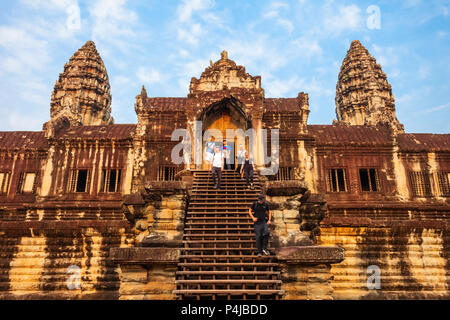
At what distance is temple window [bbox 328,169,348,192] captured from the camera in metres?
18.8

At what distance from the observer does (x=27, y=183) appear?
63.2 feet

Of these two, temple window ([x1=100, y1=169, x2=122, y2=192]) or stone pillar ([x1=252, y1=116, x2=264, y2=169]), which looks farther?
temple window ([x1=100, y1=169, x2=122, y2=192])

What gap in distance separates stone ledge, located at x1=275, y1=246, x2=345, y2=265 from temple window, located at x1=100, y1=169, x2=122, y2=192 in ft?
44.4

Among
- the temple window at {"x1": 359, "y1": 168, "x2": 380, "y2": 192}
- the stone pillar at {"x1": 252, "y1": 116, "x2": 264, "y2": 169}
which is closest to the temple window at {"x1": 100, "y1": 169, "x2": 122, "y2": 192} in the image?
the stone pillar at {"x1": 252, "y1": 116, "x2": 264, "y2": 169}

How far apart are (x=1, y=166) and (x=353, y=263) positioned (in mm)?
19309

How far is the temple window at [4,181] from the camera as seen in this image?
19281mm

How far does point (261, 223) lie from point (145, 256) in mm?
2609

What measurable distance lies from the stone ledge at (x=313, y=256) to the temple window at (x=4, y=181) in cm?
1801

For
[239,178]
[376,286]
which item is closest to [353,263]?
[376,286]

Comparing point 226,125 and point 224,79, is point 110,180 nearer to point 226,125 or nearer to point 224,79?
point 226,125

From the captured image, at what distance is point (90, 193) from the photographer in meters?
18.8

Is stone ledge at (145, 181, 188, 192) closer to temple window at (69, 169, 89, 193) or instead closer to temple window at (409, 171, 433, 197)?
temple window at (69, 169, 89, 193)

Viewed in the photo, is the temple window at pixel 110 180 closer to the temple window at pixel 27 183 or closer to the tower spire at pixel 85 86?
the temple window at pixel 27 183

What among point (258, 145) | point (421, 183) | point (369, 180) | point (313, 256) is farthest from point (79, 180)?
point (421, 183)
